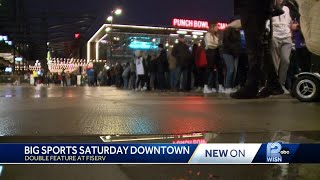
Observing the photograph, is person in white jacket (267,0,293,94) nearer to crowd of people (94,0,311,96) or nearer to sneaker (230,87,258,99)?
crowd of people (94,0,311,96)

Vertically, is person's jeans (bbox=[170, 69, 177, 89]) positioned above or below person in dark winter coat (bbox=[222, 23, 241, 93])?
below

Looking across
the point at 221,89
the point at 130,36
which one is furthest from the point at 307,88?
the point at 130,36

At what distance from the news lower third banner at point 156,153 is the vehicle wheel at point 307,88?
4.91m

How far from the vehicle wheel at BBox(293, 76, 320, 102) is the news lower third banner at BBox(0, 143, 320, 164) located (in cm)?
491

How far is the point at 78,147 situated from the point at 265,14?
A: 245cm

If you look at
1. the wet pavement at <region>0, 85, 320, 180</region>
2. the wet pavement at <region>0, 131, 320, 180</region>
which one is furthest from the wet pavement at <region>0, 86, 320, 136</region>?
the wet pavement at <region>0, 131, 320, 180</region>

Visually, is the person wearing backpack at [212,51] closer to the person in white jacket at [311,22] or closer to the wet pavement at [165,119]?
the wet pavement at [165,119]

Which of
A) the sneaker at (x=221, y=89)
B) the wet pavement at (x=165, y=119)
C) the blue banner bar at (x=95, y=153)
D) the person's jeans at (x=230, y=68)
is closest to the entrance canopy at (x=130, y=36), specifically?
the sneaker at (x=221, y=89)

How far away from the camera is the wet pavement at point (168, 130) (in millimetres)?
3412

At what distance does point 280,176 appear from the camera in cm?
338

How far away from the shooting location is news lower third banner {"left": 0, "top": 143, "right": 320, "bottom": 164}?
2.91 m

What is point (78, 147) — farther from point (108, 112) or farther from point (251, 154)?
point (108, 112)

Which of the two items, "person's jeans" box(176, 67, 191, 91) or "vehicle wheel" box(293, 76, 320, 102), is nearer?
"vehicle wheel" box(293, 76, 320, 102)

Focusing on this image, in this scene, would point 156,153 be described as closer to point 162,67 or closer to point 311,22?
point 311,22
